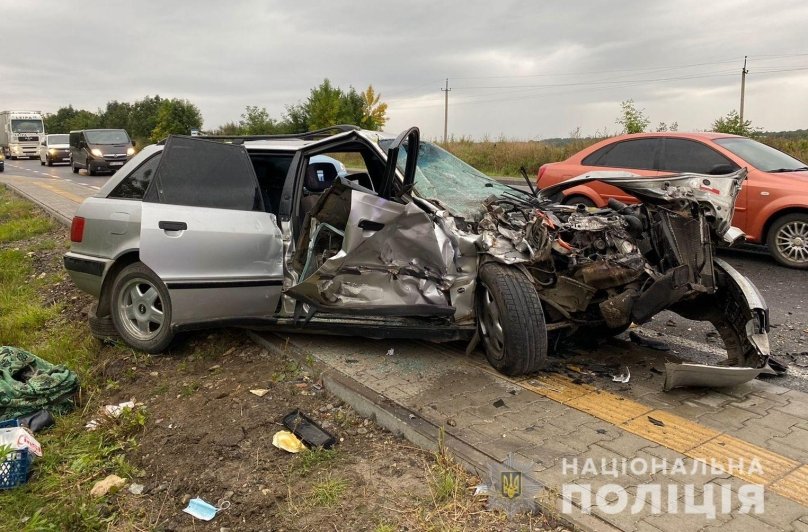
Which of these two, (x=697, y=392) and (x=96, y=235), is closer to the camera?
(x=697, y=392)

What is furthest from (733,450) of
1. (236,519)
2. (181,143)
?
(181,143)

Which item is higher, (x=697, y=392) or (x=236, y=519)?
(x=697, y=392)

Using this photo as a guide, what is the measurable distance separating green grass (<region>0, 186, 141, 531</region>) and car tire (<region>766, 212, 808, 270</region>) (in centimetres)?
669

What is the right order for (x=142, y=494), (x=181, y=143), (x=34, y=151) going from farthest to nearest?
(x=34, y=151), (x=181, y=143), (x=142, y=494)

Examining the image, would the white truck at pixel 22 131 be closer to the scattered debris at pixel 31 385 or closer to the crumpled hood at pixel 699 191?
the scattered debris at pixel 31 385

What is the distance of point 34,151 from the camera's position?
37.7 meters

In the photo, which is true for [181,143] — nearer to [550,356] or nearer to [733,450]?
[550,356]

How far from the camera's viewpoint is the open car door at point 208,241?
4.12m

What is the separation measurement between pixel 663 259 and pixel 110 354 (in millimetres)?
4147

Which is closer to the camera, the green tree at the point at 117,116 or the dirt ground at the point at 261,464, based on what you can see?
the dirt ground at the point at 261,464

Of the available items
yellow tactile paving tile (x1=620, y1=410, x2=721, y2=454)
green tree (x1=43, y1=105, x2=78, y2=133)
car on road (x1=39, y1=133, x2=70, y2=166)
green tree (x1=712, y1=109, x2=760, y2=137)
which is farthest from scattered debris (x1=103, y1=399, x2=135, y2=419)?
green tree (x1=43, y1=105, x2=78, y2=133)

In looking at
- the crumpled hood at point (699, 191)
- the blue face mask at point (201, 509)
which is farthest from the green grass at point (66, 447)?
the crumpled hood at point (699, 191)

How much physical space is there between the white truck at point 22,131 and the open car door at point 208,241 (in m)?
38.7

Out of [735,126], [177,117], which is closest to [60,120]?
[177,117]
